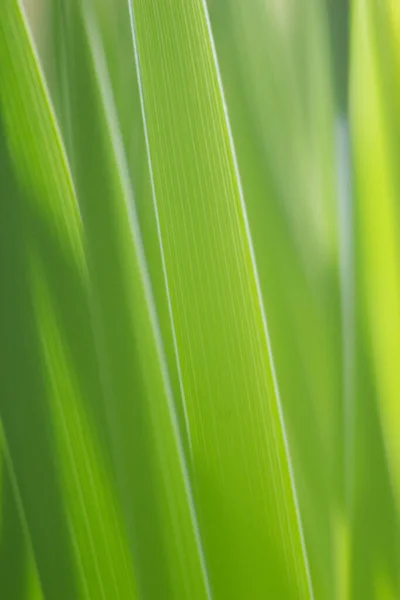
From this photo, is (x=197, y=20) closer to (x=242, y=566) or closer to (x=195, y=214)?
(x=195, y=214)

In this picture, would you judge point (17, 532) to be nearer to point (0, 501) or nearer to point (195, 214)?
point (0, 501)

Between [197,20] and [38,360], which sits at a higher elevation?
[197,20]

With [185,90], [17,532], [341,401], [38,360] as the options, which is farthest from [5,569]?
[185,90]

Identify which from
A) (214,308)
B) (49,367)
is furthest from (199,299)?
(49,367)

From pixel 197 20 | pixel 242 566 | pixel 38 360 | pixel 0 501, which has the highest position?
pixel 197 20
